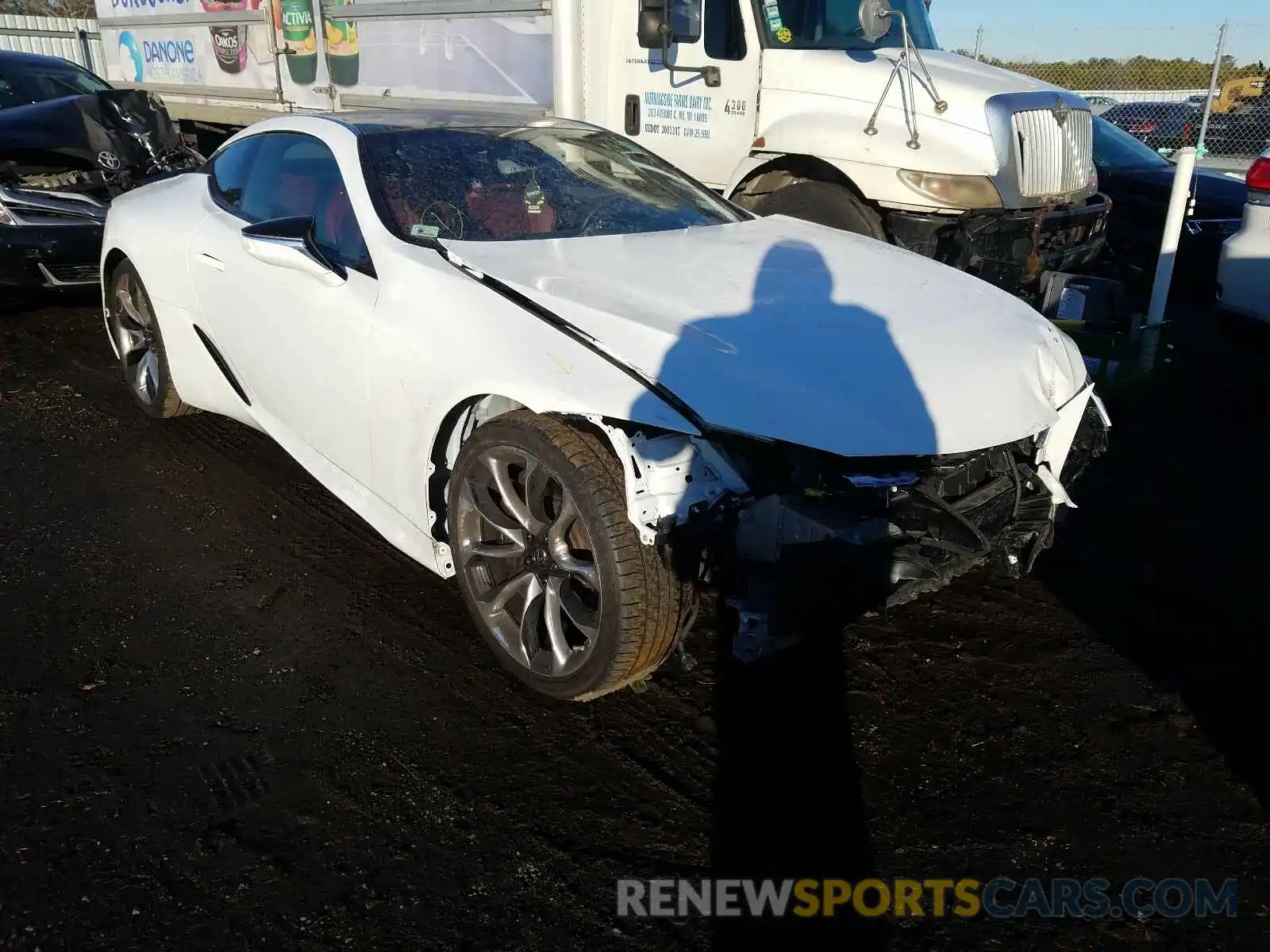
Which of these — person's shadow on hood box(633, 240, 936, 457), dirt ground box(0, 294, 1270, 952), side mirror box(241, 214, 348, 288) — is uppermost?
side mirror box(241, 214, 348, 288)

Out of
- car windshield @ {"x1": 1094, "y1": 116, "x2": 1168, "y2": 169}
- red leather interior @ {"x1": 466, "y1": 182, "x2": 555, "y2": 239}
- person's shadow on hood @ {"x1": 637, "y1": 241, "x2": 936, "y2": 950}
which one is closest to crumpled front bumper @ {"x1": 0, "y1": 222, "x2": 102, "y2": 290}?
red leather interior @ {"x1": 466, "y1": 182, "x2": 555, "y2": 239}

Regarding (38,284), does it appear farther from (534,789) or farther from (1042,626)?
(1042,626)

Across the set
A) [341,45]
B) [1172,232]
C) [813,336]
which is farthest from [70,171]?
[1172,232]

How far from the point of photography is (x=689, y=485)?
108 inches

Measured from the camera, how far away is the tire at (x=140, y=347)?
4898mm

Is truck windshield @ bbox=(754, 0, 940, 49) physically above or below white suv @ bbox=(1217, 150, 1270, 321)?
above

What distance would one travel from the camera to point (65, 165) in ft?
24.0

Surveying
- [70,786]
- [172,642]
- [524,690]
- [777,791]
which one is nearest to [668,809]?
[777,791]

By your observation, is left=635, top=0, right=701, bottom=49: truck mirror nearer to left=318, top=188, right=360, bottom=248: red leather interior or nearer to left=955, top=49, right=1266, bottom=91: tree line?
left=318, top=188, right=360, bottom=248: red leather interior

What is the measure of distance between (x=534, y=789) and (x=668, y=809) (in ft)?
1.19

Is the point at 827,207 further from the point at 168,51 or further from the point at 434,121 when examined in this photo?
the point at 168,51

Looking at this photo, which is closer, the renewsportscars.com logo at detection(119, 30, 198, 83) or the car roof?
the car roof

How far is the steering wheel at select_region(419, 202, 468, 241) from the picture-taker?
352cm

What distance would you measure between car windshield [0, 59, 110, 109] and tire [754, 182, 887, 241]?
6402mm
